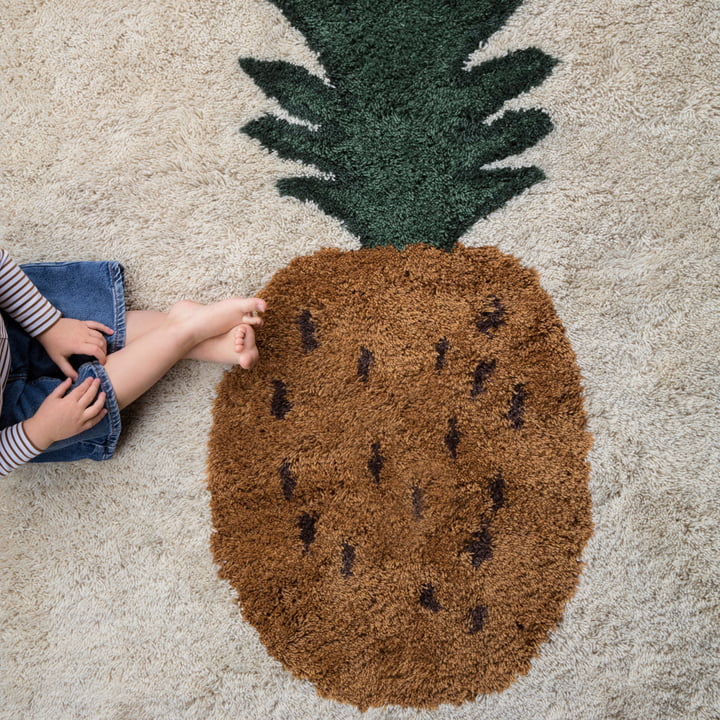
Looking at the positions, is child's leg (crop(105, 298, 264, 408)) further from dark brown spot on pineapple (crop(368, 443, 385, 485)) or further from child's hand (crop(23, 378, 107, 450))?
dark brown spot on pineapple (crop(368, 443, 385, 485))

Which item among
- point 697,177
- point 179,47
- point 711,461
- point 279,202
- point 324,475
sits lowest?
point 711,461

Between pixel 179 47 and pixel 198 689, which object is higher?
pixel 179 47

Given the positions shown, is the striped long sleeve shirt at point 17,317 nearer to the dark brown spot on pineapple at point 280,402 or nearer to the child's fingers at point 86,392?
the child's fingers at point 86,392

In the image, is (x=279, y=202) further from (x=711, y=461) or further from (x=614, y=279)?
(x=711, y=461)

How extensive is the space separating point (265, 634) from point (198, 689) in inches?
5.0

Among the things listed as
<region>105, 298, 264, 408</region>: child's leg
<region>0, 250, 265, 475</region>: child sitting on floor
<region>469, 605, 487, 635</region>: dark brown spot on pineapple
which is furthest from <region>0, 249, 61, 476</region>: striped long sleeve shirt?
<region>469, 605, 487, 635</region>: dark brown spot on pineapple

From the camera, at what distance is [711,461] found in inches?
29.4

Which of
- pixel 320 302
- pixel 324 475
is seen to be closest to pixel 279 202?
pixel 320 302

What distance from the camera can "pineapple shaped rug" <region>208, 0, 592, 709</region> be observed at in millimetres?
753

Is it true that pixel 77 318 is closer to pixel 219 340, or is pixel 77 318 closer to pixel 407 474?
pixel 219 340

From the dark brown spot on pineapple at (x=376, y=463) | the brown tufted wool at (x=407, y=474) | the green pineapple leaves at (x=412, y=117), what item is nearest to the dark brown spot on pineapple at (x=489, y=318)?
the brown tufted wool at (x=407, y=474)

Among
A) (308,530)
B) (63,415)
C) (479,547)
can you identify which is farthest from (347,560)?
(63,415)

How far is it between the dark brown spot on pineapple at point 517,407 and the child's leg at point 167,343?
37 cm

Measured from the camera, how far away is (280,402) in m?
0.77
